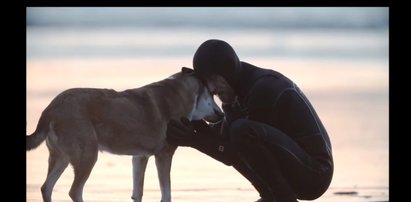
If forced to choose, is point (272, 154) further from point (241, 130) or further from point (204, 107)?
point (204, 107)

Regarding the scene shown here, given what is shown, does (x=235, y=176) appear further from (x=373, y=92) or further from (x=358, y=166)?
(x=373, y=92)

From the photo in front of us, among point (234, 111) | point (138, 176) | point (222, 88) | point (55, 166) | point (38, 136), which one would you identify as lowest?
point (138, 176)

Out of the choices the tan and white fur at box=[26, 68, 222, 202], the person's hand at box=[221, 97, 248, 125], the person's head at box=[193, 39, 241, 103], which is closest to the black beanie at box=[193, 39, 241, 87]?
→ the person's head at box=[193, 39, 241, 103]

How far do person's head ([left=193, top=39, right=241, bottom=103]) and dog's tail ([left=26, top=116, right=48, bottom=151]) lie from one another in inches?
42.9

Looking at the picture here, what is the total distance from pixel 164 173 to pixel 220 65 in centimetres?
115

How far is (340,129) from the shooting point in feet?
38.3

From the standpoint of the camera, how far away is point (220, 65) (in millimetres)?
8359

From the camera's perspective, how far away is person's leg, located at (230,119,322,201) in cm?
809

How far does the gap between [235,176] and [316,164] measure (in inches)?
69.7

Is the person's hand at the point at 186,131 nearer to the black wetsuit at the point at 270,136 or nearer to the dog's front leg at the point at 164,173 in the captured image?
the black wetsuit at the point at 270,136

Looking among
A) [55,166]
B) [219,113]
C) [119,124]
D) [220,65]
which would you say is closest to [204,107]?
[219,113]

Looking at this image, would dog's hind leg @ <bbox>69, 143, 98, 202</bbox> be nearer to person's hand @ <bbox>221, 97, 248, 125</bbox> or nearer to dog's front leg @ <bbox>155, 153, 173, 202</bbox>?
dog's front leg @ <bbox>155, 153, 173, 202</bbox>

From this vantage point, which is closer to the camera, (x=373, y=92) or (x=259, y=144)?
(x=259, y=144)
